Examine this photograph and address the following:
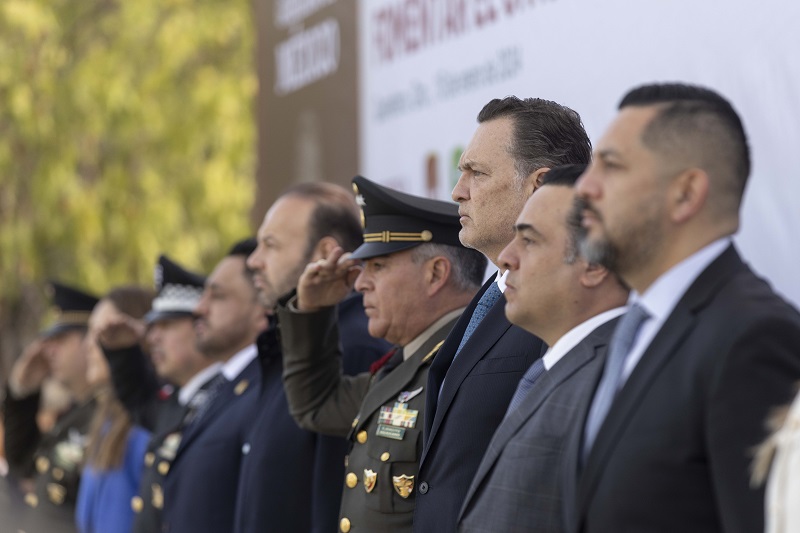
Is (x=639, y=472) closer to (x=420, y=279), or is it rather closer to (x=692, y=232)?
(x=692, y=232)

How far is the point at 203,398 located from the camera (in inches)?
228

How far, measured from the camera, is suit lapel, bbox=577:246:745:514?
2373mm

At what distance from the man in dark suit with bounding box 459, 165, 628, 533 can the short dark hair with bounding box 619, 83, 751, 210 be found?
1.63 ft

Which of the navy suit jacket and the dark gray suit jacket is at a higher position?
the dark gray suit jacket

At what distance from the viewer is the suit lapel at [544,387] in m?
2.82

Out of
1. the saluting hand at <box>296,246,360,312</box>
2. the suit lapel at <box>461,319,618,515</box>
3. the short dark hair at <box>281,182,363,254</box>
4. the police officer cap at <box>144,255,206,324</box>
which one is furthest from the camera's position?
the police officer cap at <box>144,255,206,324</box>

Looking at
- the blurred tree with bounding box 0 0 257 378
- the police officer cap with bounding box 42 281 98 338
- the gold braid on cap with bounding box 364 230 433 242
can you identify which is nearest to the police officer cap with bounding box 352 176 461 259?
the gold braid on cap with bounding box 364 230 433 242

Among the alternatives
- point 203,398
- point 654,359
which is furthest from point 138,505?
point 654,359

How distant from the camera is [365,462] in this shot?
3721 mm

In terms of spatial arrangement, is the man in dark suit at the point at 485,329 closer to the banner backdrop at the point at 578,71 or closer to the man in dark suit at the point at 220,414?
the banner backdrop at the point at 578,71

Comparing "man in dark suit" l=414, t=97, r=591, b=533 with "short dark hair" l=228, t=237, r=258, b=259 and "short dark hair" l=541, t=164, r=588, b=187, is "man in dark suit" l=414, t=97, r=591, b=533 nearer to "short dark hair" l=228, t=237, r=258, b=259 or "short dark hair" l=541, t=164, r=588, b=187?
"short dark hair" l=541, t=164, r=588, b=187

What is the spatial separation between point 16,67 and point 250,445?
7283 millimetres

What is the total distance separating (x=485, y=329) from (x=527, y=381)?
0.35m

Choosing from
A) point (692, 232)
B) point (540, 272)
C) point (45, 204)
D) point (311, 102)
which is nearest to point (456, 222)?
point (540, 272)
